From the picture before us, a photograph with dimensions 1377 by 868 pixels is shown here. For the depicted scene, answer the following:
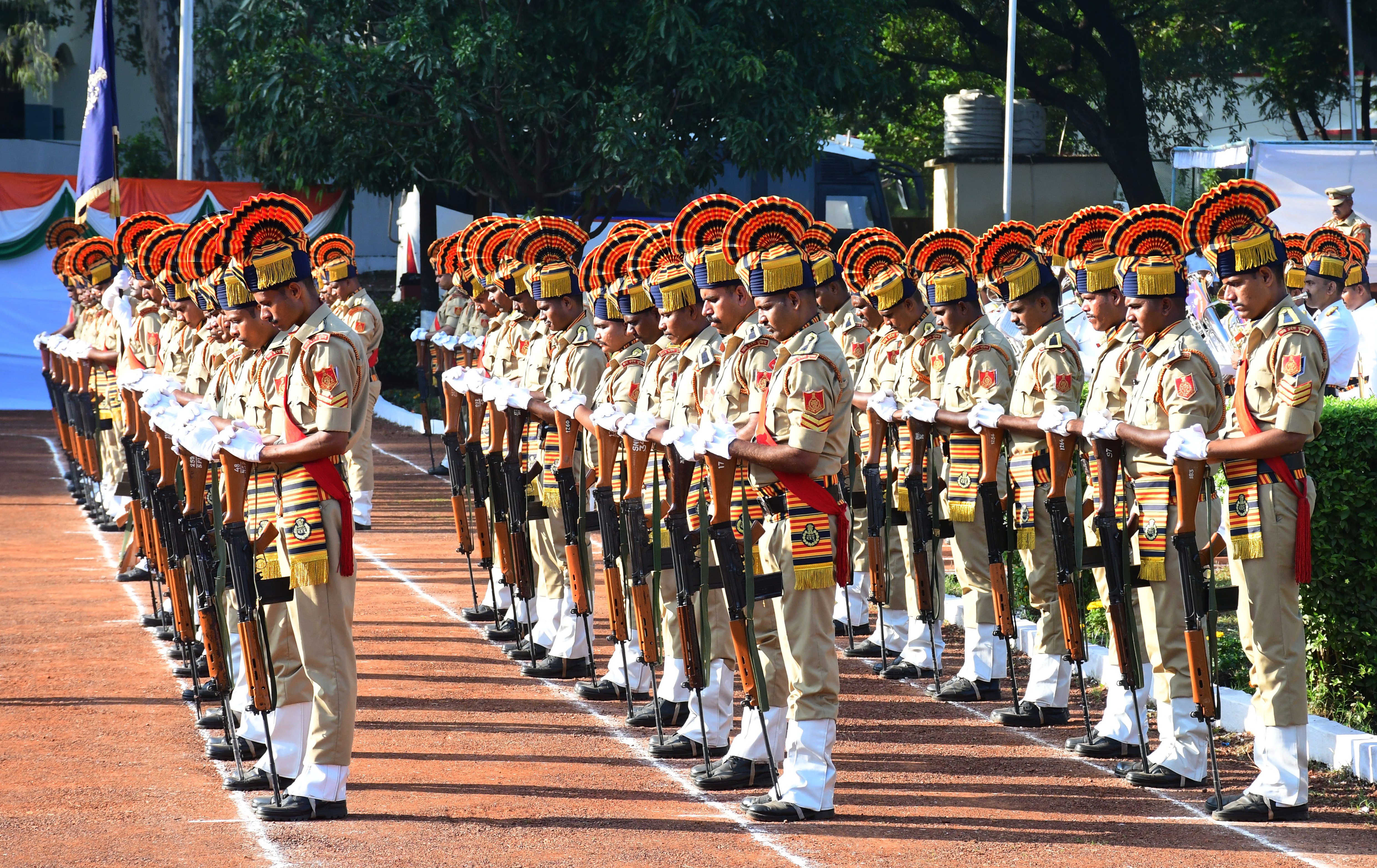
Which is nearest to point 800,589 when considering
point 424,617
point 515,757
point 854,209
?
point 515,757

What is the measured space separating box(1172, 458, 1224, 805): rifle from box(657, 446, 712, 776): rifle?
6.02 feet

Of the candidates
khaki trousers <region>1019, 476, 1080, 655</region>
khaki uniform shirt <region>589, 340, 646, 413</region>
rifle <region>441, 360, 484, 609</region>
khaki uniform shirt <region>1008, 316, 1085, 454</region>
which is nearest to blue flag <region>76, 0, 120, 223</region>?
rifle <region>441, 360, 484, 609</region>

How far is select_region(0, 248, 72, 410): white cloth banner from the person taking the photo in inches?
984

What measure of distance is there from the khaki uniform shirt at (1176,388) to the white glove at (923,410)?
5.76 ft

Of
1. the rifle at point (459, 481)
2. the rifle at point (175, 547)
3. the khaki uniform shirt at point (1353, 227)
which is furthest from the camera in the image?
the khaki uniform shirt at point (1353, 227)

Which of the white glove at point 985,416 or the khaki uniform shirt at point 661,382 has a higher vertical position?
Answer: the khaki uniform shirt at point 661,382

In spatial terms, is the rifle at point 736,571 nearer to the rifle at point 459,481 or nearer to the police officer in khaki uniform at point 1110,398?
the police officer in khaki uniform at point 1110,398

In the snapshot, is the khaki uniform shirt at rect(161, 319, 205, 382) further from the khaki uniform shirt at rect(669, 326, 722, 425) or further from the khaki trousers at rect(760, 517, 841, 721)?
the khaki trousers at rect(760, 517, 841, 721)

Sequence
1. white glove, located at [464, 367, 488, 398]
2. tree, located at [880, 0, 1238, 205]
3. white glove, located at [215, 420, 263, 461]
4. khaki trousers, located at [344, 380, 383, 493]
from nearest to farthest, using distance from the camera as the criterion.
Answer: white glove, located at [215, 420, 263, 461]
white glove, located at [464, 367, 488, 398]
khaki trousers, located at [344, 380, 383, 493]
tree, located at [880, 0, 1238, 205]

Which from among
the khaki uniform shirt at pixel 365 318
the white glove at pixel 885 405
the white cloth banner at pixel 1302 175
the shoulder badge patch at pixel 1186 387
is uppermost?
the white cloth banner at pixel 1302 175

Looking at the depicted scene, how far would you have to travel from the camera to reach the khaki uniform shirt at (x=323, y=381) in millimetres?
5953

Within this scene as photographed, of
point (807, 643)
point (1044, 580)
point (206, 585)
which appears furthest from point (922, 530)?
point (206, 585)

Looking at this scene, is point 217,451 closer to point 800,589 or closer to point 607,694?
point 800,589

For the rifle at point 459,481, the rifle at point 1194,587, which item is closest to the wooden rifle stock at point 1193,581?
the rifle at point 1194,587
